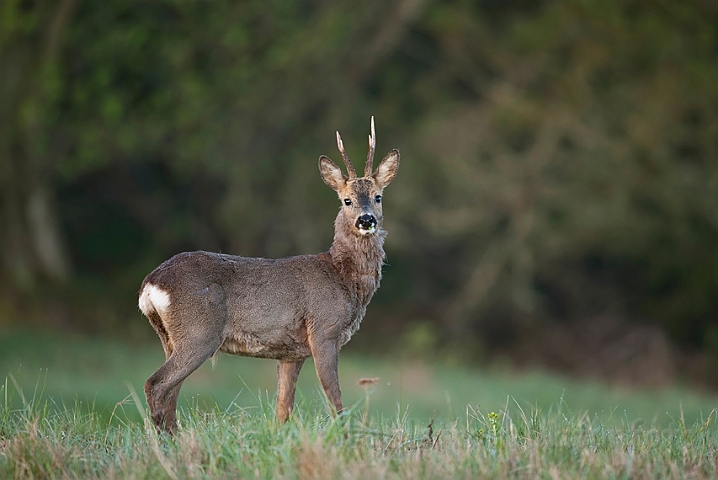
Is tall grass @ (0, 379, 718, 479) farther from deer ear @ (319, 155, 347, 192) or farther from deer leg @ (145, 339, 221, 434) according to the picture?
deer ear @ (319, 155, 347, 192)

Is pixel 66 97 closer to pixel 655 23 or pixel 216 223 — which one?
pixel 216 223

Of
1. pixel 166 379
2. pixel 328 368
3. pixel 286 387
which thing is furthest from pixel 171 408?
pixel 328 368

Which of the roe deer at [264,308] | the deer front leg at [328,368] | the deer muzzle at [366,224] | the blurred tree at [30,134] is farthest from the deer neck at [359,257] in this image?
the blurred tree at [30,134]

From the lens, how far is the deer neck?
22.5 feet

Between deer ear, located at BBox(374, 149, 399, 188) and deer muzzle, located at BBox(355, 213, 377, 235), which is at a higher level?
deer ear, located at BBox(374, 149, 399, 188)

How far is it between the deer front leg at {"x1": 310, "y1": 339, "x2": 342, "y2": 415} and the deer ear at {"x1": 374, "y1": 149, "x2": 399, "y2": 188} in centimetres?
134

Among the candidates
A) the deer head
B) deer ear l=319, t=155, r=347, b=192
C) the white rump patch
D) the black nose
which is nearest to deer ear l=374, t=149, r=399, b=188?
the deer head

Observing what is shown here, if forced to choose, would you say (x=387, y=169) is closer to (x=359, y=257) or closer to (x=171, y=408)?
(x=359, y=257)

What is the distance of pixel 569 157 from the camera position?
1884 cm

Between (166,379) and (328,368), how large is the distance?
94 centimetres

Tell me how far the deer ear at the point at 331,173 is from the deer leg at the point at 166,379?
1662mm

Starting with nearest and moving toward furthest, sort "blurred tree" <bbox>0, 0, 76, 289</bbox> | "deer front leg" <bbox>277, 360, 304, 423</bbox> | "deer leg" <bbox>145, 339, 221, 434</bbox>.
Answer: "deer leg" <bbox>145, 339, 221, 434</bbox> < "deer front leg" <bbox>277, 360, 304, 423</bbox> < "blurred tree" <bbox>0, 0, 76, 289</bbox>

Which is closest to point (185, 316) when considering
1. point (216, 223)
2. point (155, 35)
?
point (155, 35)

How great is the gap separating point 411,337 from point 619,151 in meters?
5.07
